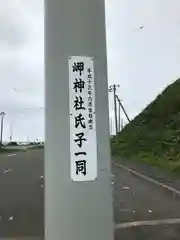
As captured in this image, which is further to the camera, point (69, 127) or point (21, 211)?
point (21, 211)

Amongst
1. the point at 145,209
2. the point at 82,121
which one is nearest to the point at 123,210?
the point at 145,209

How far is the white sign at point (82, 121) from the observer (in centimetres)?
231

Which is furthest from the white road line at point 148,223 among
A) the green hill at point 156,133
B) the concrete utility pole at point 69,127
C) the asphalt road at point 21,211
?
the green hill at point 156,133

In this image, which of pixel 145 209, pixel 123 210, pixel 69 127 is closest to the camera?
pixel 69 127

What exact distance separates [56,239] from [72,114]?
690 mm

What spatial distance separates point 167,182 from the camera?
17953 millimetres

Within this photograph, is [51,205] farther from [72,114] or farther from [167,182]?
[167,182]

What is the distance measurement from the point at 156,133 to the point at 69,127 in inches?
1543

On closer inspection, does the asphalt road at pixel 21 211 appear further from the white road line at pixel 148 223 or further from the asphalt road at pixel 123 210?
the white road line at pixel 148 223

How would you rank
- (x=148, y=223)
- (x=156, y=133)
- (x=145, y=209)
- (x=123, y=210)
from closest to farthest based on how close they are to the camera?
(x=148, y=223)
(x=123, y=210)
(x=145, y=209)
(x=156, y=133)

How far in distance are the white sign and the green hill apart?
86.6 feet

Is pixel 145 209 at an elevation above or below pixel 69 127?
below

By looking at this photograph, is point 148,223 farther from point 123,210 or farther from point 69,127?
point 69,127

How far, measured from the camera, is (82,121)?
7.78 ft
